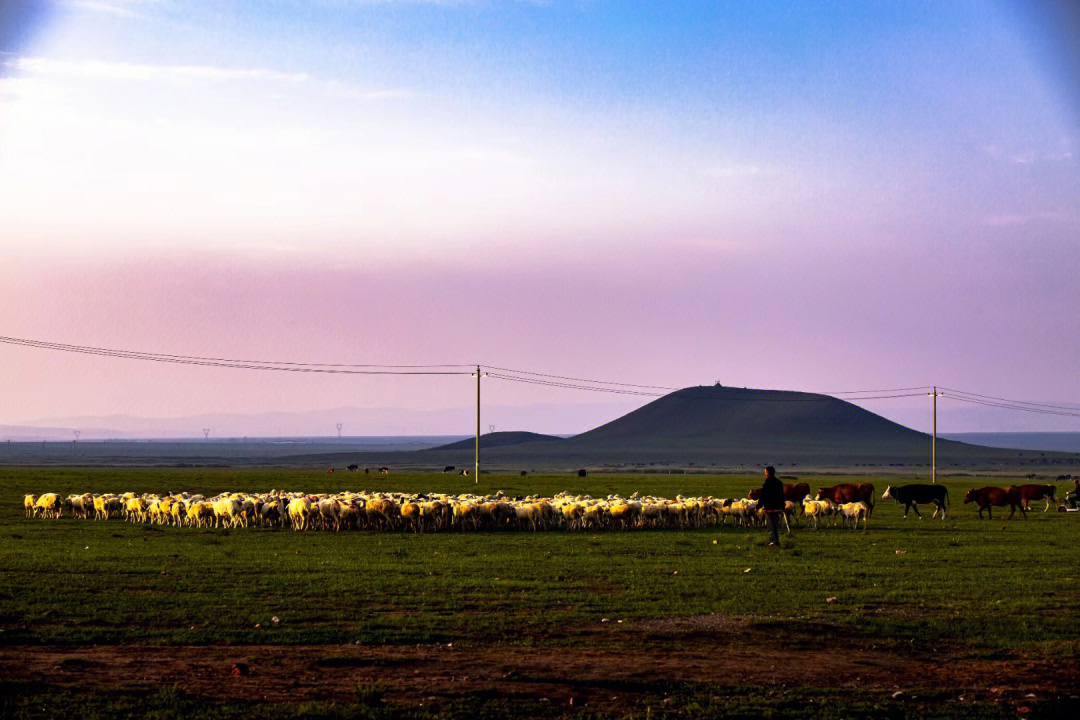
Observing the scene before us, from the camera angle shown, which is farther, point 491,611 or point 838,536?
point 838,536

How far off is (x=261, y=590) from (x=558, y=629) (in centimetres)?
562

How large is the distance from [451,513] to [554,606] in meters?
16.7

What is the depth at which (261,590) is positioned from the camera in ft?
57.0

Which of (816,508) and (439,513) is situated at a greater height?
(816,508)

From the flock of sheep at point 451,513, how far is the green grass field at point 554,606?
3.75 meters

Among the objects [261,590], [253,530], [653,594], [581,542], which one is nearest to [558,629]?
[653,594]

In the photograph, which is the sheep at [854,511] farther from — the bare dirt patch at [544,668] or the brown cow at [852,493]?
the bare dirt patch at [544,668]

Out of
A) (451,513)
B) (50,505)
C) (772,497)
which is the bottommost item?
(50,505)

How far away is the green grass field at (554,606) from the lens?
10.6 metres

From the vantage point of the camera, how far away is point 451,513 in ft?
107

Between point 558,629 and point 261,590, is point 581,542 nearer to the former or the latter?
point 261,590

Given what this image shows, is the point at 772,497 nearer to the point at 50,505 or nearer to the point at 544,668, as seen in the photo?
the point at 544,668

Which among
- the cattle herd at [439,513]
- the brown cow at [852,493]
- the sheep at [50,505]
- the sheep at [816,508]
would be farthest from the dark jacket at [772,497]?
the sheep at [50,505]

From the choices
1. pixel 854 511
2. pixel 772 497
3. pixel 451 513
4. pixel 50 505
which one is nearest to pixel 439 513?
pixel 451 513
